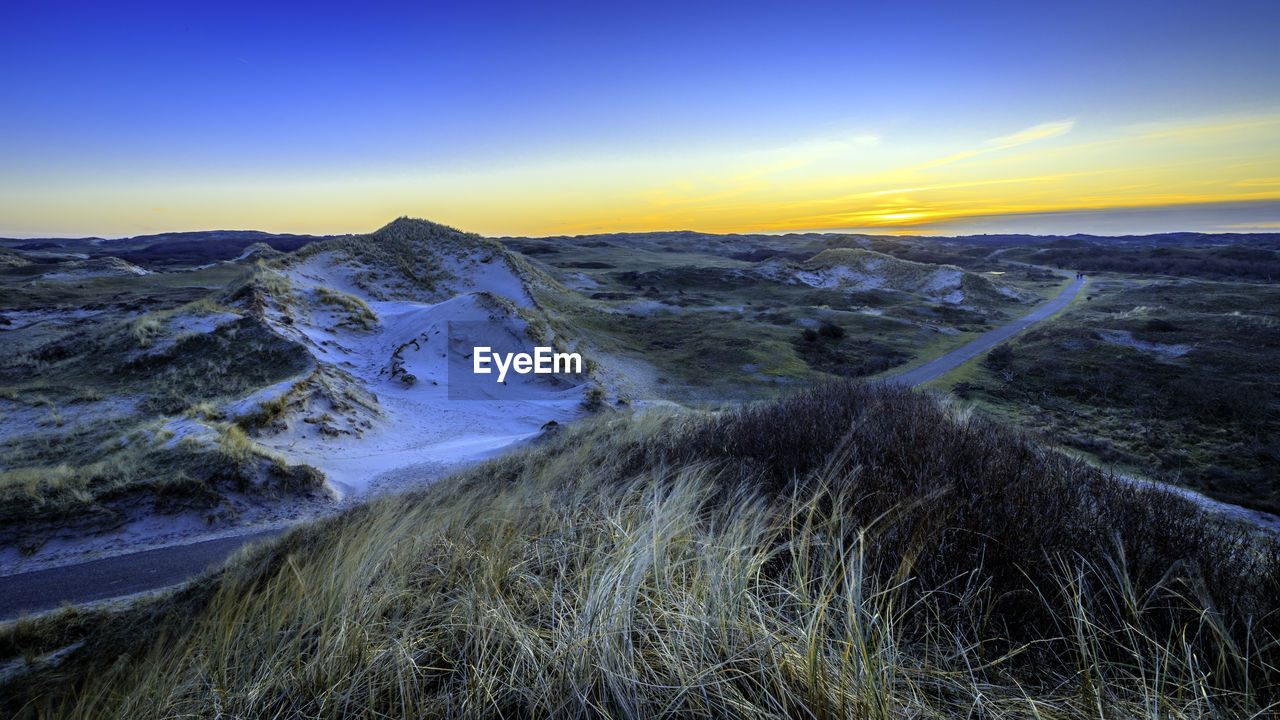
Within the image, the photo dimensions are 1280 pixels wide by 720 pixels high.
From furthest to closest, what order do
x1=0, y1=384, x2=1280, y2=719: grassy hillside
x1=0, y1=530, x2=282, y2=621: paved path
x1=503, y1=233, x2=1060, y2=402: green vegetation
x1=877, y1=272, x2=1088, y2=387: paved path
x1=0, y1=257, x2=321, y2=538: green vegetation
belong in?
x1=503, y1=233, x2=1060, y2=402: green vegetation → x1=877, y1=272, x2=1088, y2=387: paved path → x1=0, y1=257, x2=321, y2=538: green vegetation → x1=0, y1=530, x2=282, y2=621: paved path → x1=0, y1=384, x2=1280, y2=719: grassy hillside

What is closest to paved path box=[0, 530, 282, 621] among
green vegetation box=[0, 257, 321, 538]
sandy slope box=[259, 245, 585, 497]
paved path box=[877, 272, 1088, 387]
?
green vegetation box=[0, 257, 321, 538]

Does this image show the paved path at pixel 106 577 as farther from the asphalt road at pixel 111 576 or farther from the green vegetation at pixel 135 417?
the green vegetation at pixel 135 417

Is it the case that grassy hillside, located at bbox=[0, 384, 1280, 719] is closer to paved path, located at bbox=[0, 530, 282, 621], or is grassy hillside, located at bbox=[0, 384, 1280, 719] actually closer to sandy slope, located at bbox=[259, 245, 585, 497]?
paved path, located at bbox=[0, 530, 282, 621]

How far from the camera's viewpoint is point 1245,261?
6981cm

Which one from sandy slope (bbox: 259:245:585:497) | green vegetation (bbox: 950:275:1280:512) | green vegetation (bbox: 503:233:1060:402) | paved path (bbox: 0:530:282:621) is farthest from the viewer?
green vegetation (bbox: 503:233:1060:402)

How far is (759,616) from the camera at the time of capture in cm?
240

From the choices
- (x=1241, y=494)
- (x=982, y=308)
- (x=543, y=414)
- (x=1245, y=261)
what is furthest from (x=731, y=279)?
(x=1245, y=261)

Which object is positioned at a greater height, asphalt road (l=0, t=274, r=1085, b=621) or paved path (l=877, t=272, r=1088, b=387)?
paved path (l=877, t=272, r=1088, b=387)

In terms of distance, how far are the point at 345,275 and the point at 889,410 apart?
34752mm

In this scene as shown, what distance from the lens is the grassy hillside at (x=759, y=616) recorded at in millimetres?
2135

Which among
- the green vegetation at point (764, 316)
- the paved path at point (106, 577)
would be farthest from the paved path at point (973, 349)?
the paved path at point (106, 577)

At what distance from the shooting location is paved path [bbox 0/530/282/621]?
21.9 feet

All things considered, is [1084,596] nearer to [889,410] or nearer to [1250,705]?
[1250,705]

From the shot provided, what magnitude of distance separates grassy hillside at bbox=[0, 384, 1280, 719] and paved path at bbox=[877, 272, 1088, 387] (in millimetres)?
9968
